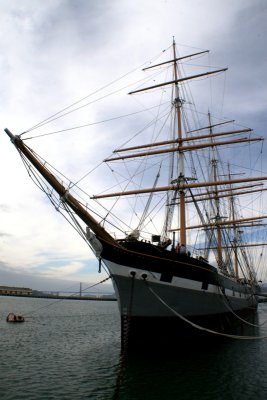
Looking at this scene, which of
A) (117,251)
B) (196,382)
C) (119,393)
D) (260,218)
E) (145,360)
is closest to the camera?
(119,393)

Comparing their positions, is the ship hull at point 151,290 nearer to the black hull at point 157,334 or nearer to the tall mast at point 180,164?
the black hull at point 157,334

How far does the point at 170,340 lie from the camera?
16.2m

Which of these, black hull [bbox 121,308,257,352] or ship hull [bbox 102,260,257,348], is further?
black hull [bbox 121,308,257,352]

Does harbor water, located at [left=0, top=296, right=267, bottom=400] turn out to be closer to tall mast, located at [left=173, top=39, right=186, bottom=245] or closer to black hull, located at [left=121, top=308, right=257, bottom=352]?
black hull, located at [left=121, top=308, right=257, bottom=352]

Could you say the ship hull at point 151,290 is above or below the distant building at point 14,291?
above

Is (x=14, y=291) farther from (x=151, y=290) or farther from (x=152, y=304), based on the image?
(x=151, y=290)

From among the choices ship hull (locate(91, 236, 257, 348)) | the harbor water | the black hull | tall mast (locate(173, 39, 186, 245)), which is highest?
tall mast (locate(173, 39, 186, 245))

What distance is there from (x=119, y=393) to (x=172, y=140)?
65.0 feet

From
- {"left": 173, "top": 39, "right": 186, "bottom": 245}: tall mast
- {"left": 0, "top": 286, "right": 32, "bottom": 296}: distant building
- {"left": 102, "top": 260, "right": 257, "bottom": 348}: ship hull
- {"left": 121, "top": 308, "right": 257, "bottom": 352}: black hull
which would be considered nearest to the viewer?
{"left": 102, "top": 260, "right": 257, "bottom": 348}: ship hull

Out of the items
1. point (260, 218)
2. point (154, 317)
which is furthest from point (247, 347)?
point (260, 218)

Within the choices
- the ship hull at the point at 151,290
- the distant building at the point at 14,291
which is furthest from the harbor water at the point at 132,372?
the distant building at the point at 14,291

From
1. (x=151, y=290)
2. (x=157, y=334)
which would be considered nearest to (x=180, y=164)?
(x=151, y=290)

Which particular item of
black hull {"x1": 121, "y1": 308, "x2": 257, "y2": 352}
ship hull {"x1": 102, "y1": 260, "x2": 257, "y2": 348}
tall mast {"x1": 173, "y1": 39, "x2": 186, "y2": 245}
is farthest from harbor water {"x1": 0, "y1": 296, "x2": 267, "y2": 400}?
tall mast {"x1": 173, "y1": 39, "x2": 186, "y2": 245}

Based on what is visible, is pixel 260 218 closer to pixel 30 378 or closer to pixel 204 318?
pixel 204 318
